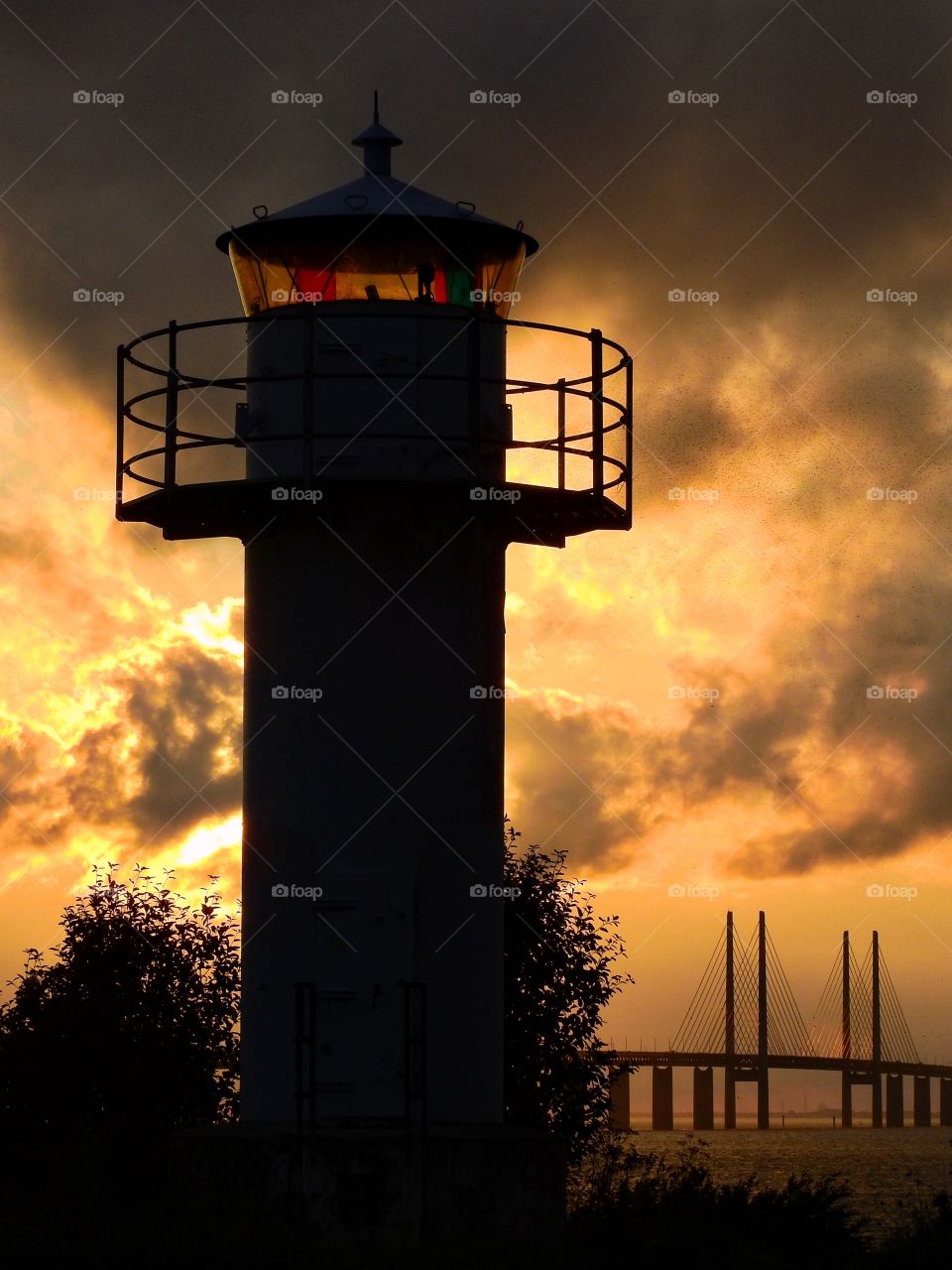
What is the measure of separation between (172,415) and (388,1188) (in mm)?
6054

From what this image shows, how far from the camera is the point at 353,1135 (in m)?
15.5

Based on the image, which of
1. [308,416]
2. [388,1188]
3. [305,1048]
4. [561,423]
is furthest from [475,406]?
[388,1188]

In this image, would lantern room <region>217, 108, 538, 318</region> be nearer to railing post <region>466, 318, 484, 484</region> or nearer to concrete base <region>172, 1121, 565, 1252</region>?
railing post <region>466, 318, 484, 484</region>

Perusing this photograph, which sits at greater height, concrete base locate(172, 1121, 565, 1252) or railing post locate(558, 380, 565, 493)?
railing post locate(558, 380, 565, 493)

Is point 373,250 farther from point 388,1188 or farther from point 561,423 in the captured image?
point 388,1188

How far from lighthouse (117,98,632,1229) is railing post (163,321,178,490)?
21mm

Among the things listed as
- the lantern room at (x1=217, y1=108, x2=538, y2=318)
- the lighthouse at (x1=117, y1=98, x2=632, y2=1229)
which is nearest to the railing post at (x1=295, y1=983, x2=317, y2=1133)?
the lighthouse at (x1=117, y1=98, x2=632, y2=1229)

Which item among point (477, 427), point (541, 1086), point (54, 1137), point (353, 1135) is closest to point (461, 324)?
point (477, 427)

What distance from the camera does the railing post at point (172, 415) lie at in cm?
1628

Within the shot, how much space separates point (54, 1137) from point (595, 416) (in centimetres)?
936

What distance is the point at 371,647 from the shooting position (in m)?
16.4

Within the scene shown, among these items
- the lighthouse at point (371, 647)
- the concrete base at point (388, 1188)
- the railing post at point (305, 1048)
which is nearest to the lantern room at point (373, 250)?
the lighthouse at point (371, 647)

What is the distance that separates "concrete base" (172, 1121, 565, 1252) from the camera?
15.2 meters

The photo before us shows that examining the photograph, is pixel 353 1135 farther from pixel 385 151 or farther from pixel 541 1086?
pixel 541 1086
